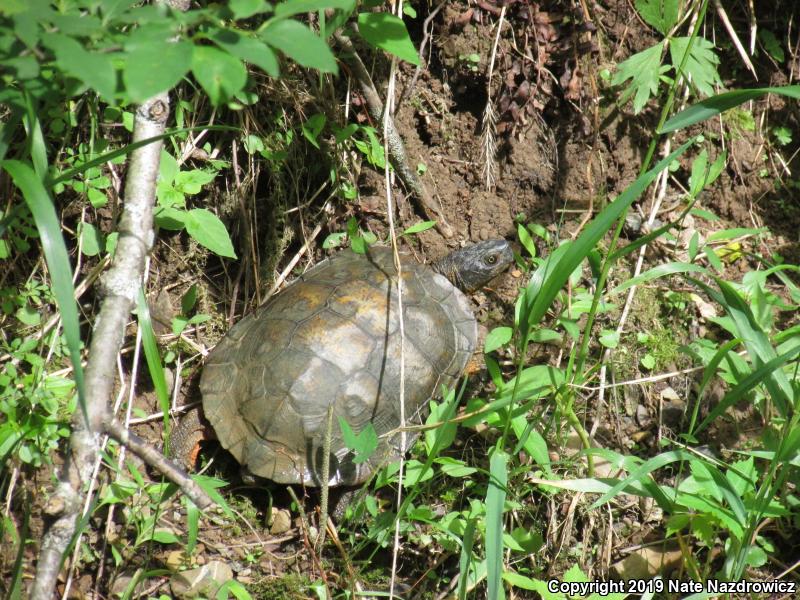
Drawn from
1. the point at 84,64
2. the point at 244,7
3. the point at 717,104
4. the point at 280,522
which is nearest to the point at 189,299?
the point at 280,522

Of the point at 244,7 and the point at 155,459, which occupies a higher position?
the point at 244,7

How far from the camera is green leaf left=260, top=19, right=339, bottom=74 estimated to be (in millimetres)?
1181

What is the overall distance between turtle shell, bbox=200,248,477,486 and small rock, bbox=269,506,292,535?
20 cm

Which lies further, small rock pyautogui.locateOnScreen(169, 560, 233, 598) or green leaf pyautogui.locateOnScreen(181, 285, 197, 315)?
green leaf pyautogui.locateOnScreen(181, 285, 197, 315)

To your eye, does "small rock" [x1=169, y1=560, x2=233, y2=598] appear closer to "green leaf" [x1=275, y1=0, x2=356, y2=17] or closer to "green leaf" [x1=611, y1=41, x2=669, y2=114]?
Answer: "green leaf" [x1=275, y1=0, x2=356, y2=17]

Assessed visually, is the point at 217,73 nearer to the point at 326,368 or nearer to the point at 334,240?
the point at 326,368

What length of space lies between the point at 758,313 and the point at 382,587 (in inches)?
72.6

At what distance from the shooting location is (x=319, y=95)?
283 centimetres

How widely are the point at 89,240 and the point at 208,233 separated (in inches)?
20.5

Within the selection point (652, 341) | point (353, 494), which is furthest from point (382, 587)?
point (652, 341)

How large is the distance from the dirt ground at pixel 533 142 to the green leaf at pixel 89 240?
1.29 feet

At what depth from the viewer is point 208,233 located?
2.41 metres

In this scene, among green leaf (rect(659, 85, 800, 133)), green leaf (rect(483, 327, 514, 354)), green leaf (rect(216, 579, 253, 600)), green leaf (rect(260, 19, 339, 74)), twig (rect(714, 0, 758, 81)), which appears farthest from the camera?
twig (rect(714, 0, 758, 81))

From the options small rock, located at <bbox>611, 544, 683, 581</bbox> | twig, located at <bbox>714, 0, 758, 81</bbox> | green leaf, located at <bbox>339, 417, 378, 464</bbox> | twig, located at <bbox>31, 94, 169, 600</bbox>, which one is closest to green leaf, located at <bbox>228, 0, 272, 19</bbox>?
twig, located at <bbox>31, 94, 169, 600</bbox>
